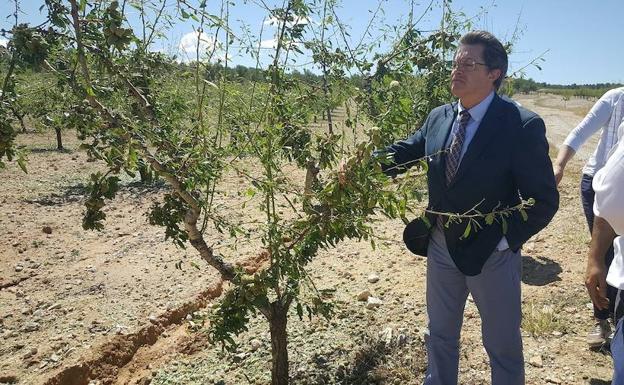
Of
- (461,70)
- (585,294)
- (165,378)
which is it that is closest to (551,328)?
(585,294)

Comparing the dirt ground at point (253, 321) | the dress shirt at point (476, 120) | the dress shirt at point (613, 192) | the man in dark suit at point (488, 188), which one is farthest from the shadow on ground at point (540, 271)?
the dress shirt at point (613, 192)

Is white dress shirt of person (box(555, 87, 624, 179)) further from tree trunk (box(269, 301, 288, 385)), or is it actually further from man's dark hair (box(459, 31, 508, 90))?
tree trunk (box(269, 301, 288, 385))

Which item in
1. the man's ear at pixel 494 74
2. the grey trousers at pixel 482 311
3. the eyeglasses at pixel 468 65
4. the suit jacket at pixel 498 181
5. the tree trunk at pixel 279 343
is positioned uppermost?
the eyeglasses at pixel 468 65

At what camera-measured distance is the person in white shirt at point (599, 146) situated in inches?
110

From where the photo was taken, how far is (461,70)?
2.20 meters

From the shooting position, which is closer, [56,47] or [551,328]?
[56,47]

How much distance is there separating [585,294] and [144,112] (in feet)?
11.4

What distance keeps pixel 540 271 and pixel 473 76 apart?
294cm

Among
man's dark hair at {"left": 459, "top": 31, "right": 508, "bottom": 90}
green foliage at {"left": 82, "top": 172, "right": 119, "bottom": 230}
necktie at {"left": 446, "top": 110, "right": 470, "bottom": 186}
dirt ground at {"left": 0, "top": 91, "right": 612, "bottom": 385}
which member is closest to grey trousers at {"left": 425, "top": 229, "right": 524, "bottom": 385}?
necktie at {"left": 446, "top": 110, "right": 470, "bottom": 186}

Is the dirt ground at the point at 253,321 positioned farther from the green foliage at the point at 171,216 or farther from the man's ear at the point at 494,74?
the man's ear at the point at 494,74

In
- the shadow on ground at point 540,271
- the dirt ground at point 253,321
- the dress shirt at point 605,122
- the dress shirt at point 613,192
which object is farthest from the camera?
the shadow on ground at point 540,271

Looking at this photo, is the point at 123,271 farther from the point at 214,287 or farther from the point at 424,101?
the point at 424,101

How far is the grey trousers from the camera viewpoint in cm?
222

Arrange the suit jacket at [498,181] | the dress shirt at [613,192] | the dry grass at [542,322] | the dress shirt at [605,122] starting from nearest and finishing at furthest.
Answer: the dress shirt at [613,192] → the suit jacket at [498,181] → the dress shirt at [605,122] → the dry grass at [542,322]
